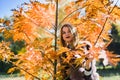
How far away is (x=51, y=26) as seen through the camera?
5.65 meters

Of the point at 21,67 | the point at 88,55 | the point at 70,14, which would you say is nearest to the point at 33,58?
the point at 21,67

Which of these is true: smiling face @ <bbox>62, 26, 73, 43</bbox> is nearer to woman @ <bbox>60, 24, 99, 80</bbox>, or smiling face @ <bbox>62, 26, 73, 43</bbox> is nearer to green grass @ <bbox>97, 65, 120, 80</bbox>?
woman @ <bbox>60, 24, 99, 80</bbox>

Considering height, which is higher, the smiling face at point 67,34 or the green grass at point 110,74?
the smiling face at point 67,34

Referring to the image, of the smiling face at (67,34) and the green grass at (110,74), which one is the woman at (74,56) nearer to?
the smiling face at (67,34)

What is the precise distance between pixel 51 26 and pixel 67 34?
54 cm

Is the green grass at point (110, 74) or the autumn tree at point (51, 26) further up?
the autumn tree at point (51, 26)

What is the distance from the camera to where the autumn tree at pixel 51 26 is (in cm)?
518

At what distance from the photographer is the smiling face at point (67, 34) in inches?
203

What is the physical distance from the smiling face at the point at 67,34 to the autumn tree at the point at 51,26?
0.61ft

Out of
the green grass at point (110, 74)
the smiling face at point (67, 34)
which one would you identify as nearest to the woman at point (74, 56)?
the smiling face at point (67, 34)

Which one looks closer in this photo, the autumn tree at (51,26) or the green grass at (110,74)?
the autumn tree at (51,26)

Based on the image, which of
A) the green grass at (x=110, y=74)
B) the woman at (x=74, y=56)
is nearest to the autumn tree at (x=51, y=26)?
the woman at (x=74, y=56)

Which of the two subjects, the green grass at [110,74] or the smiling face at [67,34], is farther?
the green grass at [110,74]

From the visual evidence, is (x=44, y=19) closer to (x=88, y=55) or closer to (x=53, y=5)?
(x=53, y=5)
